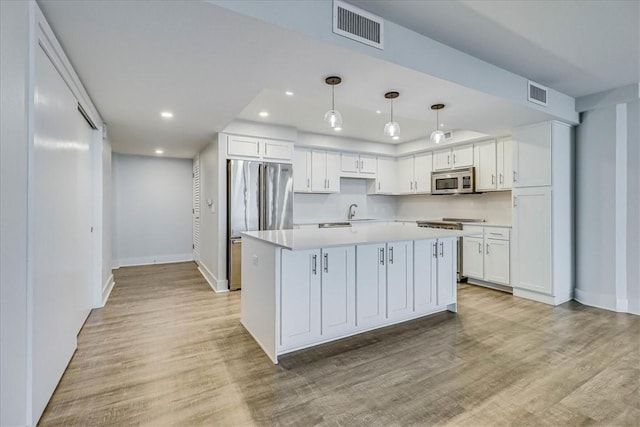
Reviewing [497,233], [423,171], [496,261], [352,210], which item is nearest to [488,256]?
[496,261]

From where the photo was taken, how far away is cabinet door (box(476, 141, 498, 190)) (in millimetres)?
4723

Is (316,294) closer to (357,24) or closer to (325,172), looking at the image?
(357,24)

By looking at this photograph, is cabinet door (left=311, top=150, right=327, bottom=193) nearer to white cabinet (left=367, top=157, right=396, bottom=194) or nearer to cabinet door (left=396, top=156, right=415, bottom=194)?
white cabinet (left=367, top=157, right=396, bottom=194)

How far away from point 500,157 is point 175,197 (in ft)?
20.8

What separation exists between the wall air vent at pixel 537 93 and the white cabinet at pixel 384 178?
10.6ft

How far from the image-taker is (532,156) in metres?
3.91

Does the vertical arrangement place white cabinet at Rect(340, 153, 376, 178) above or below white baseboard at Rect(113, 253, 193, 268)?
above

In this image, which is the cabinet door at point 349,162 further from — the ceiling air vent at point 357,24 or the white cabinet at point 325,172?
the ceiling air vent at point 357,24

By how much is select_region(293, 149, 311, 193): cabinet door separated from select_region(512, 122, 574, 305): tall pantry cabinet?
3.20m

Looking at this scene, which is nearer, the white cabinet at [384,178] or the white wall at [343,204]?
the white wall at [343,204]

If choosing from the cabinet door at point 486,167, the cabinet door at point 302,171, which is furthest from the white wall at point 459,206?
the cabinet door at point 302,171

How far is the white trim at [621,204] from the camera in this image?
3537 mm

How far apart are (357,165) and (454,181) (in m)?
1.84

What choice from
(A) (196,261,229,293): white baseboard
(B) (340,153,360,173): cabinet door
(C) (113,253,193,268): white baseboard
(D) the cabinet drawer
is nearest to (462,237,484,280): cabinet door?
(D) the cabinet drawer
